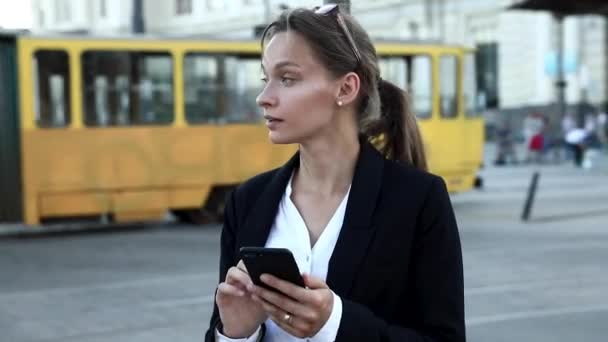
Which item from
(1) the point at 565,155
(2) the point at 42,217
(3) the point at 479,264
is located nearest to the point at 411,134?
(3) the point at 479,264

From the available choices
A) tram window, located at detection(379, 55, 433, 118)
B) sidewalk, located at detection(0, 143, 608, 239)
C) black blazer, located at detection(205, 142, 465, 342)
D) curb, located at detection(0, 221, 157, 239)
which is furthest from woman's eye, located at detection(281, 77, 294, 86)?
tram window, located at detection(379, 55, 433, 118)

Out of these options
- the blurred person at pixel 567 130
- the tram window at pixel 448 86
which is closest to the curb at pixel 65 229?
the tram window at pixel 448 86

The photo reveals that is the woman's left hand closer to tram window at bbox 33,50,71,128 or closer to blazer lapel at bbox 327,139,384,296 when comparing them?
blazer lapel at bbox 327,139,384,296

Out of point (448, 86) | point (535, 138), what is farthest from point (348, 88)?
point (535, 138)

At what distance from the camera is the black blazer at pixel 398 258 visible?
219 centimetres

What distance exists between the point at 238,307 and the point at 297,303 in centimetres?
21

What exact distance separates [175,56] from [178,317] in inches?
309

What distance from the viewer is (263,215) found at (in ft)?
7.60

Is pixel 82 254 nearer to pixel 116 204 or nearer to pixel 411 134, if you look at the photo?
pixel 116 204

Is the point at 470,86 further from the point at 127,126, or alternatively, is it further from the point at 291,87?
the point at 291,87

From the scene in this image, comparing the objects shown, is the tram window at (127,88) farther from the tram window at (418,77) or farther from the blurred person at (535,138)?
the blurred person at (535,138)

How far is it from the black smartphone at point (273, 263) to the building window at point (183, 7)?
1565 inches

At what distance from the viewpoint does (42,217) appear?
1423cm

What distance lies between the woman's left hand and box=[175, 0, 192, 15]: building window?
39732 millimetres
